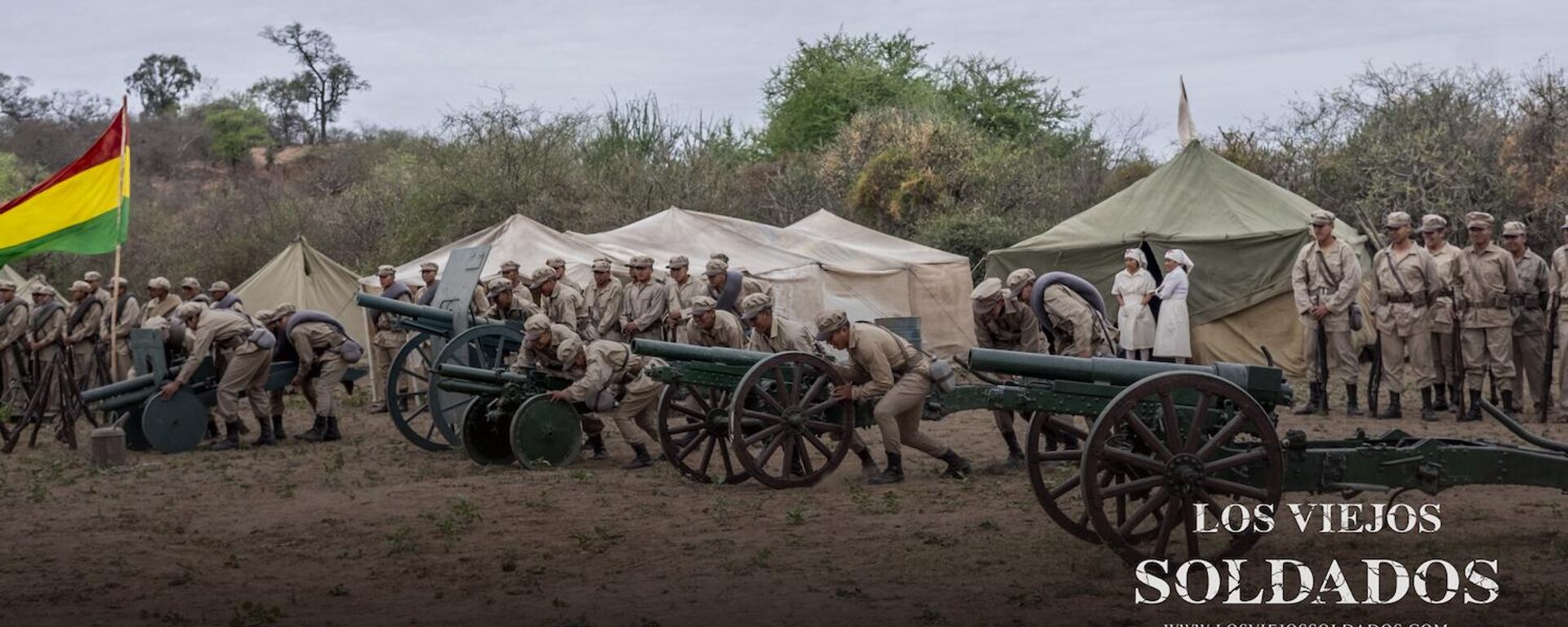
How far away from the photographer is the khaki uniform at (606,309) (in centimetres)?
1466

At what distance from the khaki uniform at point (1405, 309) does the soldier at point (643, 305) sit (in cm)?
587

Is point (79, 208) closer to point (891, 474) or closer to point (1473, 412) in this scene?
point (891, 474)

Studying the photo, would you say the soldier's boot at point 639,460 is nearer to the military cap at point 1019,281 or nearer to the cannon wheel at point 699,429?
the cannon wheel at point 699,429

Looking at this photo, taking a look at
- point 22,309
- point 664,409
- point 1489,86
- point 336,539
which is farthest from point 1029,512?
point 1489,86

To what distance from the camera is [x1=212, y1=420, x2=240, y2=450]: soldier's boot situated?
13609 millimetres

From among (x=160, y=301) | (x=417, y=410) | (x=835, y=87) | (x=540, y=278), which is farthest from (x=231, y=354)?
(x=835, y=87)

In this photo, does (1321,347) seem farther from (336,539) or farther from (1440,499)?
(336,539)

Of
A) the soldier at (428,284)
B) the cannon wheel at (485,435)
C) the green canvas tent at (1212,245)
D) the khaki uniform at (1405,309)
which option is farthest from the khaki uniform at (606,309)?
the khaki uniform at (1405,309)

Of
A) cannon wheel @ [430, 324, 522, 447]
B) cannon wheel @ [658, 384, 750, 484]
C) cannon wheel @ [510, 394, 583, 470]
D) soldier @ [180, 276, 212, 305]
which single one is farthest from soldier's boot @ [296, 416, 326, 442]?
cannon wheel @ [658, 384, 750, 484]

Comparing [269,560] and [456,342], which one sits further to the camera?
[456,342]

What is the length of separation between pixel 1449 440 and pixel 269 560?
5.65m

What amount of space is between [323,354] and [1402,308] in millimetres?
8712

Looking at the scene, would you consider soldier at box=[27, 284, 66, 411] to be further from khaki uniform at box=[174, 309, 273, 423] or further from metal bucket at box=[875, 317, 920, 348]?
metal bucket at box=[875, 317, 920, 348]

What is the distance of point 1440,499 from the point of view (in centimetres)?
913
